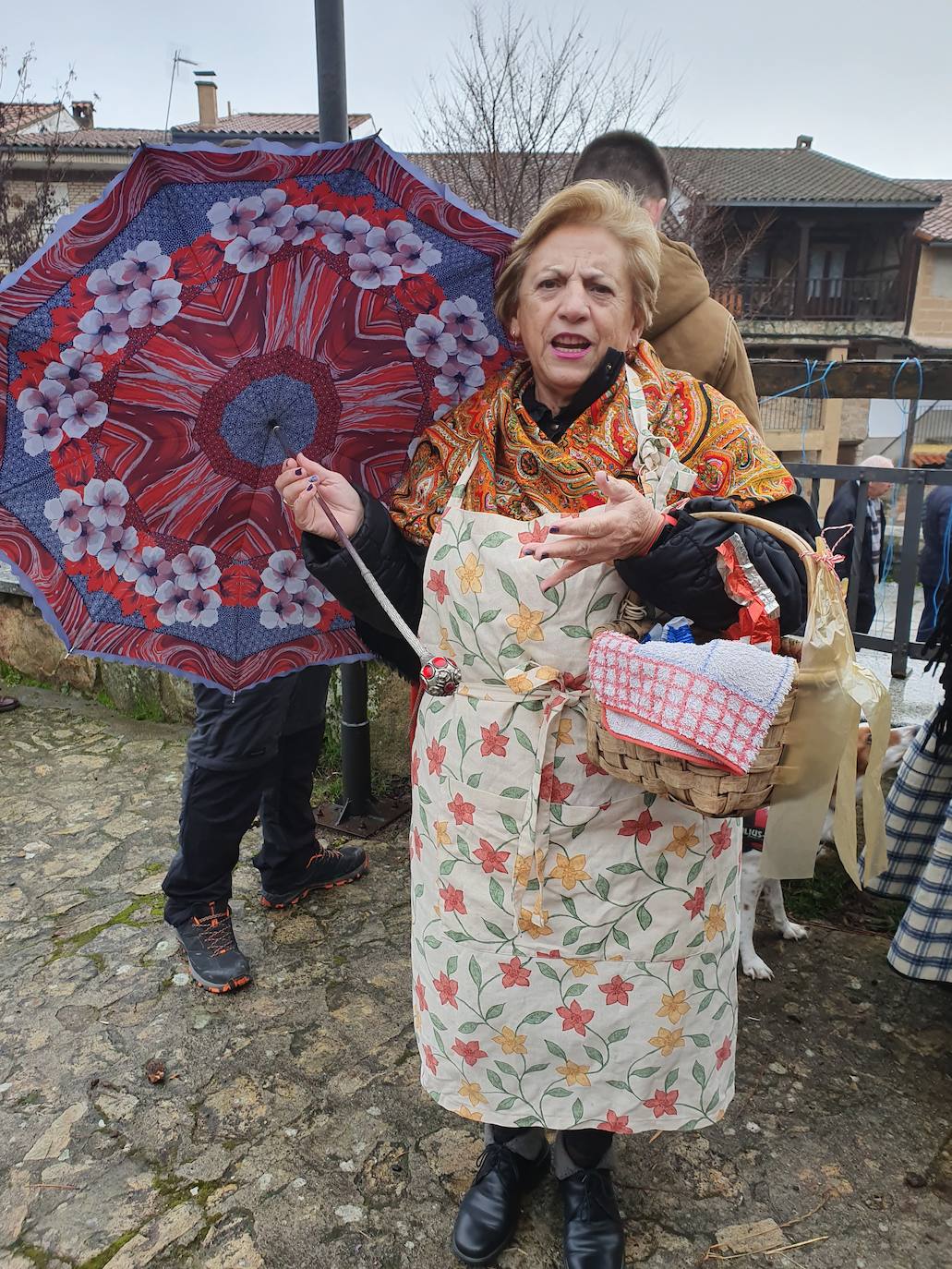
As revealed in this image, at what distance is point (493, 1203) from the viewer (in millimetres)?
1899

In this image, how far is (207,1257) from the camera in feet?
6.18

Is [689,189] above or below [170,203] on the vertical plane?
above

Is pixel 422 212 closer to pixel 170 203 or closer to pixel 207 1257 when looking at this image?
pixel 170 203

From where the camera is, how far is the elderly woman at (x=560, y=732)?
→ 1.57 meters

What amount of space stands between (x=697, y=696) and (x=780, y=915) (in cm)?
207

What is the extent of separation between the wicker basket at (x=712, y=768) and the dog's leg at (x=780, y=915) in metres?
1.83

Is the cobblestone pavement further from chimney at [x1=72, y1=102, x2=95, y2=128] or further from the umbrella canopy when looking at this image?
chimney at [x1=72, y1=102, x2=95, y2=128]

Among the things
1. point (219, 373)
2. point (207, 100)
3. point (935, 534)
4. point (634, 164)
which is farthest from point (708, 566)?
point (207, 100)

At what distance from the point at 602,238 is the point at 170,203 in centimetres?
78

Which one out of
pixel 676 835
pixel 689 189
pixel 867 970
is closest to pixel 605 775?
pixel 676 835

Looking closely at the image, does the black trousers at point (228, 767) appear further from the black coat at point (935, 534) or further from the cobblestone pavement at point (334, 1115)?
the black coat at point (935, 534)

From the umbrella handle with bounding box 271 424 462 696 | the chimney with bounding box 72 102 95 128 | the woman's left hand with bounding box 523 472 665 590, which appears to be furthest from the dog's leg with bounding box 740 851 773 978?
the chimney with bounding box 72 102 95 128

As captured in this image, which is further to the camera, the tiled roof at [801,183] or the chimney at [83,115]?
the tiled roof at [801,183]

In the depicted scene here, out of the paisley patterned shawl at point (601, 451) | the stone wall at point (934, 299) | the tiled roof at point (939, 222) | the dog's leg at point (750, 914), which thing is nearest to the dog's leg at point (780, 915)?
the dog's leg at point (750, 914)
